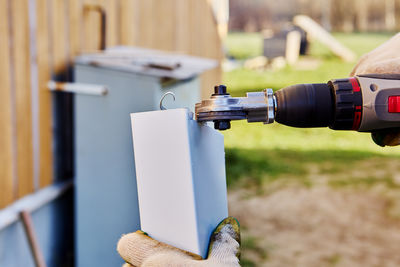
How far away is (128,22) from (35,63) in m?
1.08

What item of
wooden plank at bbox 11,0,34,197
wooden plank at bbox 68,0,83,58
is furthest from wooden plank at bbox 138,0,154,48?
wooden plank at bbox 11,0,34,197

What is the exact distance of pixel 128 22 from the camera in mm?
3410

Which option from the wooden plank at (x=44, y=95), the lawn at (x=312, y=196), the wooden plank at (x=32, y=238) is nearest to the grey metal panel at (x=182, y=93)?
the wooden plank at (x=44, y=95)

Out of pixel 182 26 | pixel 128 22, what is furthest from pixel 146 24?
pixel 182 26

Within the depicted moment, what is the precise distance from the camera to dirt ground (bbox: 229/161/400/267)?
10.4 feet

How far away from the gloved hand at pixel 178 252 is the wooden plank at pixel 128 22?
8.30ft

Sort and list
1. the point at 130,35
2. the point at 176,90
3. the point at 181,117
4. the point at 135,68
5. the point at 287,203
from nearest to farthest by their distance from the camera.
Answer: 1. the point at 181,117
2. the point at 135,68
3. the point at 176,90
4. the point at 130,35
5. the point at 287,203

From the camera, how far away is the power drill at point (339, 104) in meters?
0.95

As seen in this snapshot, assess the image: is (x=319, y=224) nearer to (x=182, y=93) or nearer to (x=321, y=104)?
(x=182, y=93)

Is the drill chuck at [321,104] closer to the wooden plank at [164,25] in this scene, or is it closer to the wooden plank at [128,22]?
the wooden plank at [128,22]

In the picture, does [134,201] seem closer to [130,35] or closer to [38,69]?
[38,69]

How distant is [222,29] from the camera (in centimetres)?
687

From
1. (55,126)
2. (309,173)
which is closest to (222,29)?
(309,173)

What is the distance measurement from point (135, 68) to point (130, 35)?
1143 millimetres
